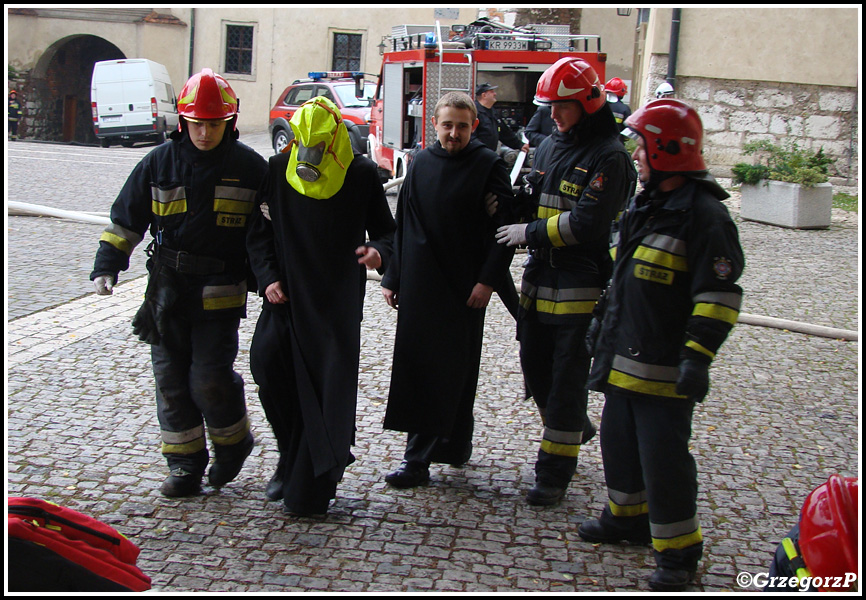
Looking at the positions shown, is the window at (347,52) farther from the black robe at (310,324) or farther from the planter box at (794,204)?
the black robe at (310,324)

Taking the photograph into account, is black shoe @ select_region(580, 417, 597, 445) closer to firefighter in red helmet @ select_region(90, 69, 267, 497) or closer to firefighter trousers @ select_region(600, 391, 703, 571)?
firefighter trousers @ select_region(600, 391, 703, 571)

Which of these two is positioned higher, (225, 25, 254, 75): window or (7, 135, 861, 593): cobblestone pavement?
(225, 25, 254, 75): window

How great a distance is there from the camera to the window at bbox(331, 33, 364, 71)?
103 ft

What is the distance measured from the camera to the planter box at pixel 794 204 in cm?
1239

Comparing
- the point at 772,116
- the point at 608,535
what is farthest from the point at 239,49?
the point at 608,535

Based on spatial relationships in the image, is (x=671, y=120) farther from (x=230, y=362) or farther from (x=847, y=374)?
(x=847, y=374)

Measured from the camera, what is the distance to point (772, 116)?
18.5 m

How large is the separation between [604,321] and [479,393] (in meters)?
2.31

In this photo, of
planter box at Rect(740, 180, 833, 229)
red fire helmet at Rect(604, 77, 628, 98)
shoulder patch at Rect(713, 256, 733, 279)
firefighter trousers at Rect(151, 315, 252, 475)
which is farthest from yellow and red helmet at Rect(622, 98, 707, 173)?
red fire helmet at Rect(604, 77, 628, 98)

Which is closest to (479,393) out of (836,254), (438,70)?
(836,254)

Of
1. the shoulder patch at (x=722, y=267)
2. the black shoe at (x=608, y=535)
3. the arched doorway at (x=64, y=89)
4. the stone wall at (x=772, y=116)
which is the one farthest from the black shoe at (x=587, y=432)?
the arched doorway at (x=64, y=89)

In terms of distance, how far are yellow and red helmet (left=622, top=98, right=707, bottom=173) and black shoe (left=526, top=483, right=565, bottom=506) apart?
5.36 feet

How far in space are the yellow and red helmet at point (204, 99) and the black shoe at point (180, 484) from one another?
1598mm

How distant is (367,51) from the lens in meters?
31.0
